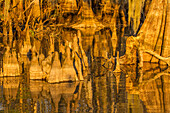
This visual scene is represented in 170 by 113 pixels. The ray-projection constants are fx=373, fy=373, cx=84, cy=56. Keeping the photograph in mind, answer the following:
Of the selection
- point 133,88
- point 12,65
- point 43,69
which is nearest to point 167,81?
point 133,88

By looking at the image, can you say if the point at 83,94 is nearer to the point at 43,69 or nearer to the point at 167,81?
the point at 43,69

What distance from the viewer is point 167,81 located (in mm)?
11031

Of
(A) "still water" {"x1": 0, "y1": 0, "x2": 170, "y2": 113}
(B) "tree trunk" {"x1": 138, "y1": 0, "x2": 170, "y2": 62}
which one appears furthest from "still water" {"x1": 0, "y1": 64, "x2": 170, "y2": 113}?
(B) "tree trunk" {"x1": 138, "y1": 0, "x2": 170, "y2": 62}

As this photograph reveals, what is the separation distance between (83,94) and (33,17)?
1765 centimetres

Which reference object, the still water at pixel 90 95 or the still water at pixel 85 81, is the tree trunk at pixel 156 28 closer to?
the still water at pixel 85 81

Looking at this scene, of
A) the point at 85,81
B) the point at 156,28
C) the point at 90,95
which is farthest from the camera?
the point at 156,28

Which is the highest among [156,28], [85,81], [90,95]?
[156,28]

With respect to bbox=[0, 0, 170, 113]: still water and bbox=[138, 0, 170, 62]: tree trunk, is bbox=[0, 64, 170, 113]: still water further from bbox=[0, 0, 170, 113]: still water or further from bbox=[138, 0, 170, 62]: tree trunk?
bbox=[138, 0, 170, 62]: tree trunk

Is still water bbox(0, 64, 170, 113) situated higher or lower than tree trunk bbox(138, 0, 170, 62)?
lower

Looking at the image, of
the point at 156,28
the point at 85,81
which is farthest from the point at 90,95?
the point at 156,28

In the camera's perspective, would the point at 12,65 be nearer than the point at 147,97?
No

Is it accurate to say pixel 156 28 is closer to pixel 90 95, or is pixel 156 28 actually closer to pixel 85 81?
pixel 85 81

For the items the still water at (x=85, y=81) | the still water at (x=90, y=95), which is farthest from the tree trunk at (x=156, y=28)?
the still water at (x=90, y=95)

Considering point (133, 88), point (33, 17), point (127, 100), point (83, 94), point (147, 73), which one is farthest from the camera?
point (33, 17)
